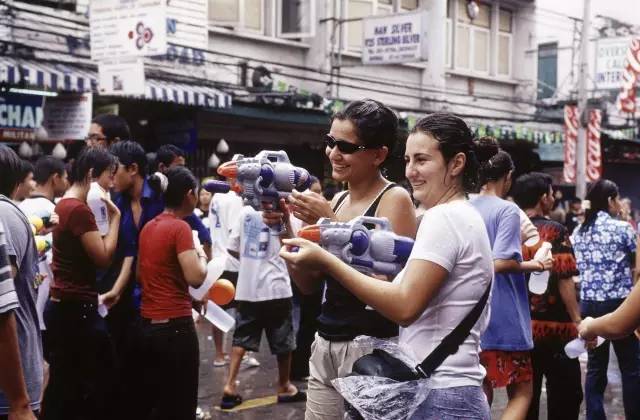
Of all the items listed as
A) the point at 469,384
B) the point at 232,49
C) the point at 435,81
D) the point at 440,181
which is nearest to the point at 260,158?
the point at 440,181

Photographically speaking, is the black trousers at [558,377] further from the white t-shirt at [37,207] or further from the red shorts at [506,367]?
the white t-shirt at [37,207]

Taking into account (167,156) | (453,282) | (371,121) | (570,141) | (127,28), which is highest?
(127,28)

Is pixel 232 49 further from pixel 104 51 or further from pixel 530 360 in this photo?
pixel 530 360

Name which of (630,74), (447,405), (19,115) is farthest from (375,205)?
(630,74)

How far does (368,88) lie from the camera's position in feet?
58.0

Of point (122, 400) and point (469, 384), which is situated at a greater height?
point (469, 384)

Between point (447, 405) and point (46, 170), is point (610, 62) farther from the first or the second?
point (447, 405)

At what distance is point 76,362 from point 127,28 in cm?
652

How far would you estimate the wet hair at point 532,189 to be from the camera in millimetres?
5527

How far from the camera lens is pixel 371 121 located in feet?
10.9

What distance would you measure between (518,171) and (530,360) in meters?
18.2

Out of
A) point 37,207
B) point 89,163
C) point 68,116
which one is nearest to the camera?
point 89,163

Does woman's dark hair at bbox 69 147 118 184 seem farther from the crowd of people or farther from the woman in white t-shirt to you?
the woman in white t-shirt

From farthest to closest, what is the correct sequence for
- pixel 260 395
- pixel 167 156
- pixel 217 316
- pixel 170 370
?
pixel 260 395
pixel 167 156
pixel 217 316
pixel 170 370
